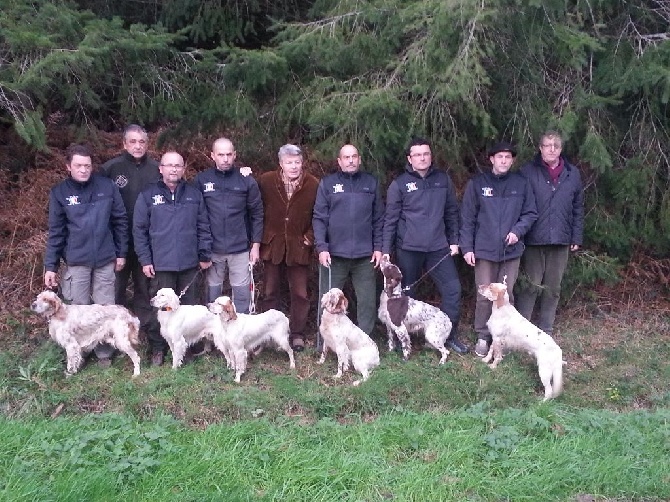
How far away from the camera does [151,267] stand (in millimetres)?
6367

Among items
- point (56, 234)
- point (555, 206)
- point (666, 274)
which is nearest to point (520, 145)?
point (555, 206)

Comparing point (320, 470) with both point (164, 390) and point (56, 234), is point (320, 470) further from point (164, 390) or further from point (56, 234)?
point (56, 234)

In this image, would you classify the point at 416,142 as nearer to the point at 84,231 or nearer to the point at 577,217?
the point at 577,217

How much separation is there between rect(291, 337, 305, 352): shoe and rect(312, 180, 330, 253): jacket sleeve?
1130 millimetres

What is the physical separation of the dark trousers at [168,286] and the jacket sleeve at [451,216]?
8.69ft

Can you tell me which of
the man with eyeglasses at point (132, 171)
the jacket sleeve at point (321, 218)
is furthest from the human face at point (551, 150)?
the man with eyeglasses at point (132, 171)

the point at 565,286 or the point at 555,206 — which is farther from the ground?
the point at 555,206

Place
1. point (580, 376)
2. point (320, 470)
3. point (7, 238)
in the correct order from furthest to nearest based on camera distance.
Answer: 1. point (7, 238)
2. point (580, 376)
3. point (320, 470)

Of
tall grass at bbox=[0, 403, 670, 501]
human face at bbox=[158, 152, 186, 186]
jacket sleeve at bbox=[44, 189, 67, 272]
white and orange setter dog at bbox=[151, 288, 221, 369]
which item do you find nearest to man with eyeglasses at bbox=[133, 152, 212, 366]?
human face at bbox=[158, 152, 186, 186]

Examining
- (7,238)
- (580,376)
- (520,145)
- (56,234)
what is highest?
(520,145)

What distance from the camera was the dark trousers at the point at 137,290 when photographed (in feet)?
22.5

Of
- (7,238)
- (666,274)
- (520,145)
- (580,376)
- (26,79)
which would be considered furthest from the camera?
(666,274)

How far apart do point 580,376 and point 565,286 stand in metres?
1.78

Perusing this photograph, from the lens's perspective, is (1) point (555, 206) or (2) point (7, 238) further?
(2) point (7, 238)
